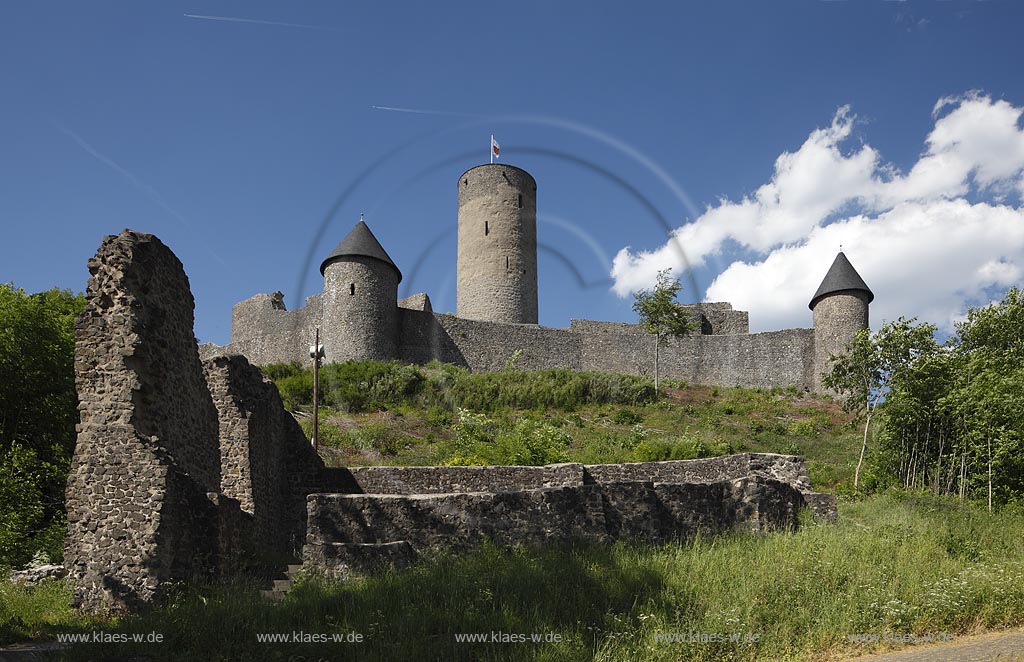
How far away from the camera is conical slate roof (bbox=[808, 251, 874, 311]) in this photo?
44.9 m

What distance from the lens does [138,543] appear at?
1002 cm

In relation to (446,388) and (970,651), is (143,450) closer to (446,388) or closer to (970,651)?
(970,651)

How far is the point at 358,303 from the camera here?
130ft

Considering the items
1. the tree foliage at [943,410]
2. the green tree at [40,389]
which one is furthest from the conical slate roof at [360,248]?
the tree foliage at [943,410]

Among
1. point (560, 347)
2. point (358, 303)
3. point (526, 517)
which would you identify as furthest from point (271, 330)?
point (526, 517)

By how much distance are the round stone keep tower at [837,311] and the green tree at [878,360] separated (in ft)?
58.3

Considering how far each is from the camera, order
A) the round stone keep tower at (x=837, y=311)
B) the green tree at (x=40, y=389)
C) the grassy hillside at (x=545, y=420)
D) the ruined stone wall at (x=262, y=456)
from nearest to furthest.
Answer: the ruined stone wall at (x=262, y=456) → the green tree at (x=40, y=389) → the grassy hillside at (x=545, y=420) → the round stone keep tower at (x=837, y=311)

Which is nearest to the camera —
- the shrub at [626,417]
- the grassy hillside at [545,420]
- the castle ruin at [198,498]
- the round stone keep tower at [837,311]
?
the castle ruin at [198,498]

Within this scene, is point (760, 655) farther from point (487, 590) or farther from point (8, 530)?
point (8, 530)

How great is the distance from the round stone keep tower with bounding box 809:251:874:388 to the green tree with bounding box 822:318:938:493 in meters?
17.8

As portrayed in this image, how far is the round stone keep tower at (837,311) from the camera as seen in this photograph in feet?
147

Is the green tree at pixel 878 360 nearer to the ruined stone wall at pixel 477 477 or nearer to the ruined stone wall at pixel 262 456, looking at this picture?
the ruined stone wall at pixel 477 477

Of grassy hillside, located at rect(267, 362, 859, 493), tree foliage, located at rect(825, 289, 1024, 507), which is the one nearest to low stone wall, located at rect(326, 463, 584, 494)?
grassy hillside, located at rect(267, 362, 859, 493)

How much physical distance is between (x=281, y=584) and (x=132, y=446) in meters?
2.97
